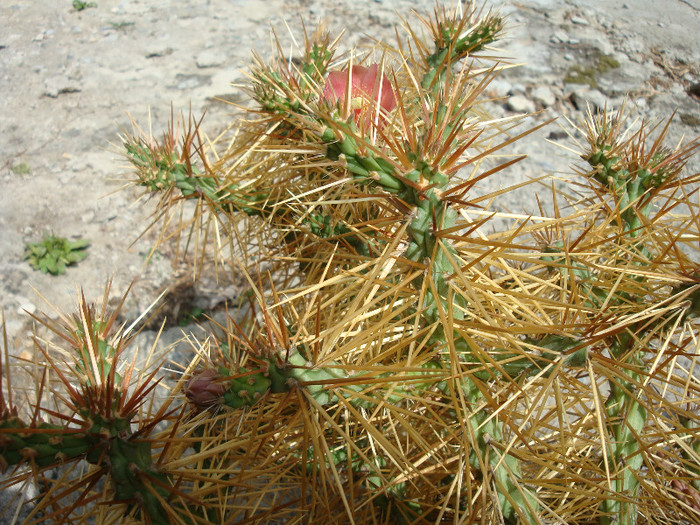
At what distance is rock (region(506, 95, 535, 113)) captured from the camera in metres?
2.24

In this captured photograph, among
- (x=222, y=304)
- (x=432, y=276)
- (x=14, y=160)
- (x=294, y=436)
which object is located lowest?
(x=222, y=304)

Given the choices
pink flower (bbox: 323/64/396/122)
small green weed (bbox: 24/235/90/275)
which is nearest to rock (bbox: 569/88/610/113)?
pink flower (bbox: 323/64/396/122)

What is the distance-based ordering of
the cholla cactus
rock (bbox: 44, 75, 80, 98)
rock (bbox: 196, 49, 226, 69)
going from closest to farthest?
the cholla cactus → rock (bbox: 44, 75, 80, 98) → rock (bbox: 196, 49, 226, 69)

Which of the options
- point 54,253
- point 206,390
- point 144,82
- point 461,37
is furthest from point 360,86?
point 144,82

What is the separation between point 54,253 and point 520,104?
1978mm

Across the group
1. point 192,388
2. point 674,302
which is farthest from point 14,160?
point 674,302

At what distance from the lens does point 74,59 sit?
278 cm

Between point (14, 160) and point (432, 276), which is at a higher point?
point (432, 276)

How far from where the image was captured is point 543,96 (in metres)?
2.27

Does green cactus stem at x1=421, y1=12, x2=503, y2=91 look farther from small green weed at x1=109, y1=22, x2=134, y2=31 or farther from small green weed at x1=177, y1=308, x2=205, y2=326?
small green weed at x1=109, y1=22, x2=134, y2=31

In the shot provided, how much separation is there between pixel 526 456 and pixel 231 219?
0.64 meters

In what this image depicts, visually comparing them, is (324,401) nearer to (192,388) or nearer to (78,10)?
(192,388)

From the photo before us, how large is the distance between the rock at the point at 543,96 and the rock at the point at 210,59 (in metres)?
1.62

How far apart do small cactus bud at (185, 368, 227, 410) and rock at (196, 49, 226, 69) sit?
249 cm
